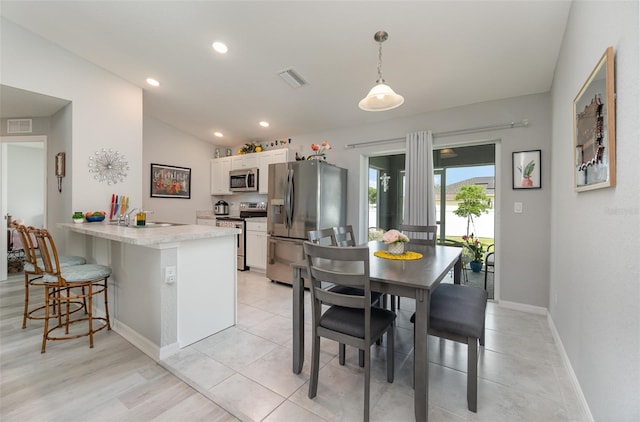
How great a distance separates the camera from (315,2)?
222 cm

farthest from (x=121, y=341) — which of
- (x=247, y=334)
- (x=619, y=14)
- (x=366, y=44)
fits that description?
(x=619, y=14)

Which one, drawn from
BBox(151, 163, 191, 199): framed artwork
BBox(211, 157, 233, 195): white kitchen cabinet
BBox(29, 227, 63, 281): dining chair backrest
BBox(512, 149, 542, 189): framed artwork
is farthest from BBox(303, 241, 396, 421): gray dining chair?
BBox(151, 163, 191, 199): framed artwork

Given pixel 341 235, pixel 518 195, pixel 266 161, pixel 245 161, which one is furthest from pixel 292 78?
pixel 518 195

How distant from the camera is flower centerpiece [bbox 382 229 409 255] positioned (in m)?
2.12

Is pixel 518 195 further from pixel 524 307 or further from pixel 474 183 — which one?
pixel 524 307

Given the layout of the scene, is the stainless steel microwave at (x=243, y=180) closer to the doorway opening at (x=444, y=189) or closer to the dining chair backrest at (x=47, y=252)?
the doorway opening at (x=444, y=189)

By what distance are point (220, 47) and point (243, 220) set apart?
9.40ft

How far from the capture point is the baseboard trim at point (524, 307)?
2.96m

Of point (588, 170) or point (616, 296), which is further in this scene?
point (588, 170)

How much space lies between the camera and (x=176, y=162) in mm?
5309

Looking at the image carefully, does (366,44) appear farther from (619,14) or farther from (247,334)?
(247,334)

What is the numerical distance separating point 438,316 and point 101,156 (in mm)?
4387

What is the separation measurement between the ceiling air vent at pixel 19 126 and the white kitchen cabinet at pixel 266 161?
3369 mm

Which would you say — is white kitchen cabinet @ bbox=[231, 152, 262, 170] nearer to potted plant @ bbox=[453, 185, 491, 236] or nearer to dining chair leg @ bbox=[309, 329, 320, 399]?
potted plant @ bbox=[453, 185, 491, 236]
